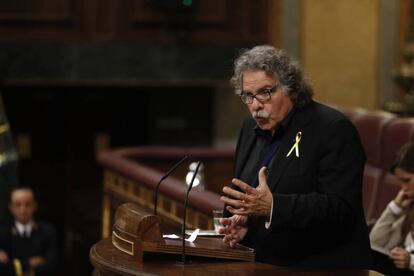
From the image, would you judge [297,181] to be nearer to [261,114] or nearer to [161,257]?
[261,114]

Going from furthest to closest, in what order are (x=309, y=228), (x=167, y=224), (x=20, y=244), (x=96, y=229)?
(x=96, y=229)
(x=20, y=244)
(x=167, y=224)
(x=309, y=228)

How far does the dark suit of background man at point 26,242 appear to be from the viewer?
6.73 m

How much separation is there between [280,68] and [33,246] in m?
Result: 3.96

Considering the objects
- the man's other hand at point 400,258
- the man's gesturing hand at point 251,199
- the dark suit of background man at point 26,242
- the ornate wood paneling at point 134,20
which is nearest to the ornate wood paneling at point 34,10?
the ornate wood paneling at point 134,20

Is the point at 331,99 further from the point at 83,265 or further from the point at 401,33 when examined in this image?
the point at 83,265

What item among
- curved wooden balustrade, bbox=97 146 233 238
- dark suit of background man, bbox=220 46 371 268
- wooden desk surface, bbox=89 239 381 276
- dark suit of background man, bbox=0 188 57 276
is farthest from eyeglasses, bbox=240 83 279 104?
dark suit of background man, bbox=0 188 57 276

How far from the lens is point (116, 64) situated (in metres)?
8.54

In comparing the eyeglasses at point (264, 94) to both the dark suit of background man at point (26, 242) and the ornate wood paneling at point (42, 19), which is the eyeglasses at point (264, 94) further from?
the ornate wood paneling at point (42, 19)

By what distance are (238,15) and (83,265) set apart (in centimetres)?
243

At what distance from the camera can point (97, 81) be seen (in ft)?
28.0

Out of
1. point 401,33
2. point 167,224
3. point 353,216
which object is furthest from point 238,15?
point 353,216

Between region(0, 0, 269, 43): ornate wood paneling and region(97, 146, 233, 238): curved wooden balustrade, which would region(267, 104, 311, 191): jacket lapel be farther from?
region(0, 0, 269, 43): ornate wood paneling

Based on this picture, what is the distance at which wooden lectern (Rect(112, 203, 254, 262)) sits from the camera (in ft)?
10.4

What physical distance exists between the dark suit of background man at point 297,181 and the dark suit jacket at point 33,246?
363 centimetres
